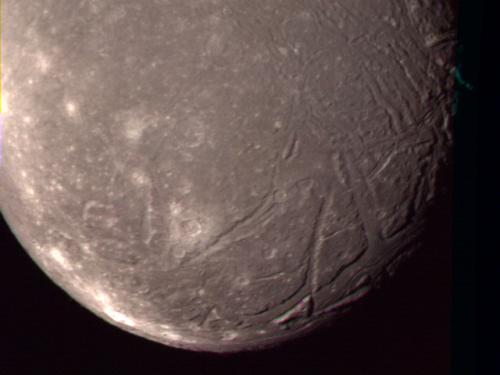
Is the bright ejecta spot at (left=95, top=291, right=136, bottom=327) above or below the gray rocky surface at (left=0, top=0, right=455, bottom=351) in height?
below

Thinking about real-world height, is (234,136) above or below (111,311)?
above

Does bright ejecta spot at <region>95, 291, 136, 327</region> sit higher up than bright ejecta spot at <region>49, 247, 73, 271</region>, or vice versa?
bright ejecta spot at <region>49, 247, 73, 271</region>

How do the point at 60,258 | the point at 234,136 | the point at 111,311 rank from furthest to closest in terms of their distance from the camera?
the point at 111,311 → the point at 60,258 → the point at 234,136

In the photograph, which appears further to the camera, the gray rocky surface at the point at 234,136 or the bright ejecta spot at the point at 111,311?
the bright ejecta spot at the point at 111,311

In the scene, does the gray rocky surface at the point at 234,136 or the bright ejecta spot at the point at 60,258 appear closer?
the gray rocky surface at the point at 234,136

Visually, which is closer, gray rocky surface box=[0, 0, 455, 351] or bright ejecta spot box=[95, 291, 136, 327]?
gray rocky surface box=[0, 0, 455, 351]

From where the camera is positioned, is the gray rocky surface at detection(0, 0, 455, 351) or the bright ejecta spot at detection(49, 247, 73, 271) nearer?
the gray rocky surface at detection(0, 0, 455, 351)

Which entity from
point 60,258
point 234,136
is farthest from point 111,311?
point 234,136

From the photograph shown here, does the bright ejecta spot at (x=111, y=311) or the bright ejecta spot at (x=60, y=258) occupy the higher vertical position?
the bright ejecta spot at (x=60, y=258)

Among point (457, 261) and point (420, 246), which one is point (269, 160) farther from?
point (457, 261)

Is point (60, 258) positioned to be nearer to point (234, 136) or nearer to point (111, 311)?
point (111, 311)

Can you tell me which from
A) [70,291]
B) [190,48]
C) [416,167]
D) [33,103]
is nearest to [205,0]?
[190,48]
